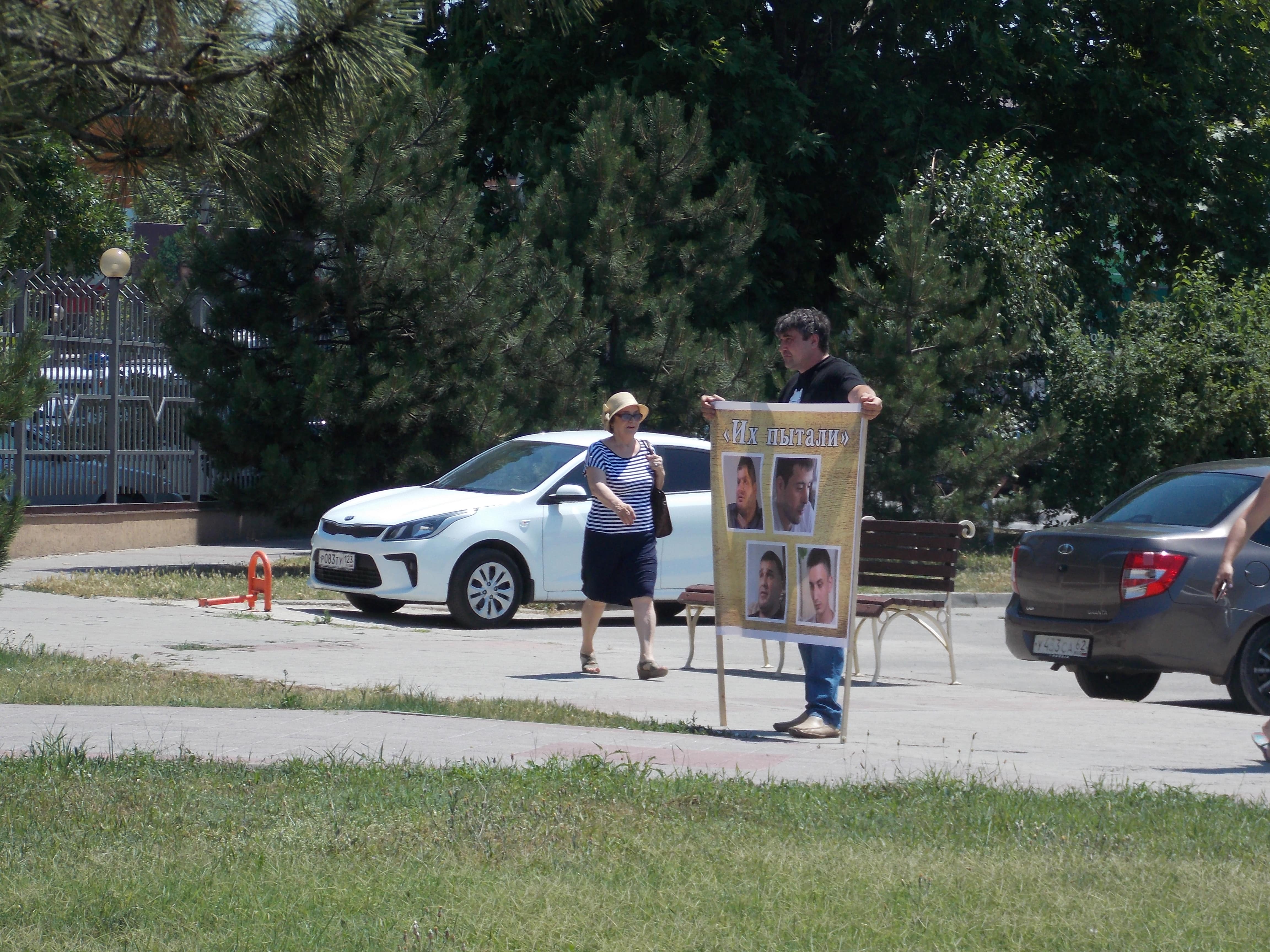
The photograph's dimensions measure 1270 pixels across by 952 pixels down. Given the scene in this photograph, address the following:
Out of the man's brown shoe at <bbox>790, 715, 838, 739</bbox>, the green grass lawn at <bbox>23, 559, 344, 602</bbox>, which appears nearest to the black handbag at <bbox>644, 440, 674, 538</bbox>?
the man's brown shoe at <bbox>790, 715, 838, 739</bbox>

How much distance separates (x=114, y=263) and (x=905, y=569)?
13415mm

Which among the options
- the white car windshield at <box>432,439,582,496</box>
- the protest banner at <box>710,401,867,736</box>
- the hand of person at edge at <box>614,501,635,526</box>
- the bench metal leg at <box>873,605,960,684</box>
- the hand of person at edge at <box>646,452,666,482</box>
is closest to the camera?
the protest banner at <box>710,401,867,736</box>

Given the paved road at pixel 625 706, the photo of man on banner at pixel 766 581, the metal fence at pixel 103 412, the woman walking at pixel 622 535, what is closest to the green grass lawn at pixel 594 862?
the paved road at pixel 625 706

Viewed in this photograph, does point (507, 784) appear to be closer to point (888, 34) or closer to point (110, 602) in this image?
point (110, 602)

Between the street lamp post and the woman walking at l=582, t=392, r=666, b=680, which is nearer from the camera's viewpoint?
the woman walking at l=582, t=392, r=666, b=680

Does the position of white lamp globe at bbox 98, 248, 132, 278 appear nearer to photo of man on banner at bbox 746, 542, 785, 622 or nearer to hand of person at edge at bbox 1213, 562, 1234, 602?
photo of man on banner at bbox 746, 542, 785, 622

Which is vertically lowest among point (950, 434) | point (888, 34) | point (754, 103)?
point (950, 434)

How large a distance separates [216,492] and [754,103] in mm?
10534

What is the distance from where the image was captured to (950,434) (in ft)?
66.6

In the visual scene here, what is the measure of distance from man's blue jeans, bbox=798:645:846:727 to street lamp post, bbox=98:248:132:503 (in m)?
14.4

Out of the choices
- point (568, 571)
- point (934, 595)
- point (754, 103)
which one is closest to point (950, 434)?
point (934, 595)

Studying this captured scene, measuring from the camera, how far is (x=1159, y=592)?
9.47 m

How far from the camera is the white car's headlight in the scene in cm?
1305

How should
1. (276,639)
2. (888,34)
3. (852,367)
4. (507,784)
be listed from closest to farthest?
(507,784)
(852,367)
(276,639)
(888,34)
